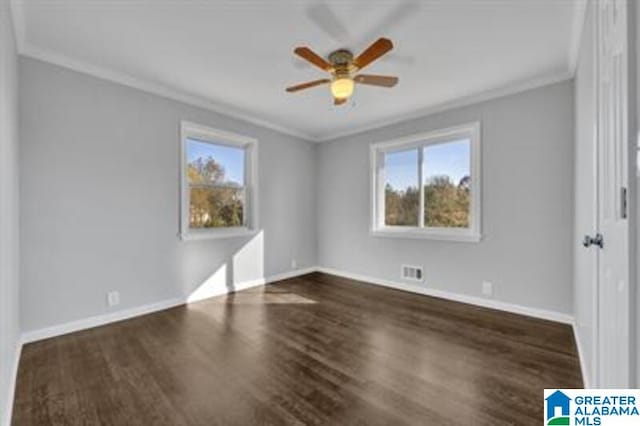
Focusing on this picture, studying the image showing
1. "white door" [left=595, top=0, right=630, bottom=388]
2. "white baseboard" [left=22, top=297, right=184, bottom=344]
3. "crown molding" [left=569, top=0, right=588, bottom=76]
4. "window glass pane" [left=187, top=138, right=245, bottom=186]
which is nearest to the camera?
"white door" [left=595, top=0, right=630, bottom=388]

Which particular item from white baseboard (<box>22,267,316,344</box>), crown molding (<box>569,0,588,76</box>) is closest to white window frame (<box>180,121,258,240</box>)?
white baseboard (<box>22,267,316,344</box>)

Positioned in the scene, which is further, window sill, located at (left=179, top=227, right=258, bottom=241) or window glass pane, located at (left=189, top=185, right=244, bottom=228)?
window glass pane, located at (left=189, top=185, right=244, bottom=228)

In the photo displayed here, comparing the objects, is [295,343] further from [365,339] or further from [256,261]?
[256,261]

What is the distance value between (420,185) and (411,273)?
49.1 inches

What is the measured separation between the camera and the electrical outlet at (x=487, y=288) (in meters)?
3.33

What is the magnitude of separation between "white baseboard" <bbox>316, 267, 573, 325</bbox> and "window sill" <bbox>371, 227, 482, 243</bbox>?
26.7 inches

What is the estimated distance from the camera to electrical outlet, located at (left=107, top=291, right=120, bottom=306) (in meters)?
2.86

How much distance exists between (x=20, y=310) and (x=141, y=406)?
5.37ft

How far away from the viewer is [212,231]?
3828 millimetres

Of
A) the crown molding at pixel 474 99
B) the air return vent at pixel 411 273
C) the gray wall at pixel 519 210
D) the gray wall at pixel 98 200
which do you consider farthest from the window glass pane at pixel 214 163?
the air return vent at pixel 411 273

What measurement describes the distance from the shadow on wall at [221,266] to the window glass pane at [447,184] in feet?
8.28

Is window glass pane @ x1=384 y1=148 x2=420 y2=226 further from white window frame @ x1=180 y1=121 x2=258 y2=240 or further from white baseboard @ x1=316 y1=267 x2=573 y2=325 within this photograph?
white window frame @ x1=180 y1=121 x2=258 y2=240

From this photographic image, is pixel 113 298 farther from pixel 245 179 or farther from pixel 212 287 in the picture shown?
pixel 245 179

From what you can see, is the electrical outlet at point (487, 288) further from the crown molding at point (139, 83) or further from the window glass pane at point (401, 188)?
the crown molding at point (139, 83)
